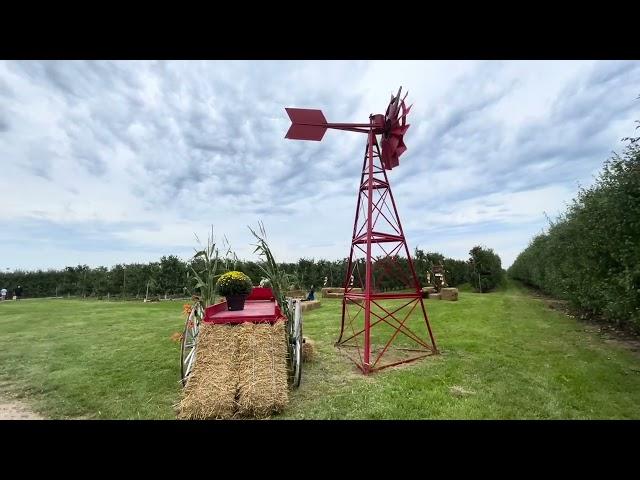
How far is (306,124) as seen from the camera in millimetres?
7113

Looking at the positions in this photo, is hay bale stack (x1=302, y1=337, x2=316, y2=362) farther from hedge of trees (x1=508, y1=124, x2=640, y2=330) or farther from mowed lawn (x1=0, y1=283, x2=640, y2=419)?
hedge of trees (x1=508, y1=124, x2=640, y2=330)

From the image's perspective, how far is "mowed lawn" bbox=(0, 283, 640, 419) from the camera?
4.80 m

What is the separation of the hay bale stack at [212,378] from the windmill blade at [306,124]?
12.7 feet

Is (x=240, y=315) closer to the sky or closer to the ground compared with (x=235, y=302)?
closer to the ground

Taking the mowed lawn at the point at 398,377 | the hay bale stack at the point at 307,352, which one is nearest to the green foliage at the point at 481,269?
the mowed lawn at the point at 398,377

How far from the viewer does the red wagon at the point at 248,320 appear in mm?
5398

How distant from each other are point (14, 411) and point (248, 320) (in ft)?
11.4

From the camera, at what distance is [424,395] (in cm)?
521

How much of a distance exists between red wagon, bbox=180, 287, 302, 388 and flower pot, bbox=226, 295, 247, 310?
0.22 ft

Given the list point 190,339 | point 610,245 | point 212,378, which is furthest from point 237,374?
point 610,245

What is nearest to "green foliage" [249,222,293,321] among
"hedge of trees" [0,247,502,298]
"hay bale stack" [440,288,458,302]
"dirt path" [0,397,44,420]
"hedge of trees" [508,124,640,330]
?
"dirt path" [0,397,44,420]

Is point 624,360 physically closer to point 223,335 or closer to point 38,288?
point 223,335

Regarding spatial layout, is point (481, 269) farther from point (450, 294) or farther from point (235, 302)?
point (235, 302)

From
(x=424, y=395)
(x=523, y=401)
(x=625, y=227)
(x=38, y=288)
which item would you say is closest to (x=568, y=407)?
(x=523, y=401)
